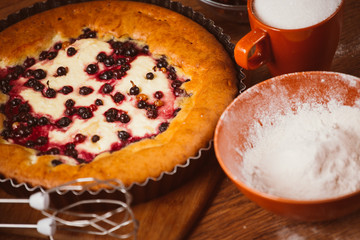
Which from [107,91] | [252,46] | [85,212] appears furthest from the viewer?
[107,91]

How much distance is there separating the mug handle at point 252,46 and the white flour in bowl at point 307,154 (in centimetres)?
25

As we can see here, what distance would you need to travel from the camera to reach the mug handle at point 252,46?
1679 mm

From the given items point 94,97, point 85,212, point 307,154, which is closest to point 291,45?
point 307,154

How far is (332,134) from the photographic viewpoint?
4.88ft

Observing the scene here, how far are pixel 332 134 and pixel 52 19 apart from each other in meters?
1.46

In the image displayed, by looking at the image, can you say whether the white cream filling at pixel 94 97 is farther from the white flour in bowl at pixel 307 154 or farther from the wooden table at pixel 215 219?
the white flour in bowl at pixel 307 154

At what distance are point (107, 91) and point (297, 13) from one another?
847 millimetres

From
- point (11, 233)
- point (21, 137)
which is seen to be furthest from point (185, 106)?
point (11, 233)

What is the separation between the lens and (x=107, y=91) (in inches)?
75.0

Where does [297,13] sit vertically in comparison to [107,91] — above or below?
above

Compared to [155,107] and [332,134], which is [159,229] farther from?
[332,134]

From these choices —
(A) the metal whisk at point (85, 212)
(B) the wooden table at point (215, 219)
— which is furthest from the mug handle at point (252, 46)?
(A) the metal whisk at point (85, 212)

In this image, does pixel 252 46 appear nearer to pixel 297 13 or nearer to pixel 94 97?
pixel 297 13

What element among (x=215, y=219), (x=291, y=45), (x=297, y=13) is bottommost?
(x=215, y=219)
